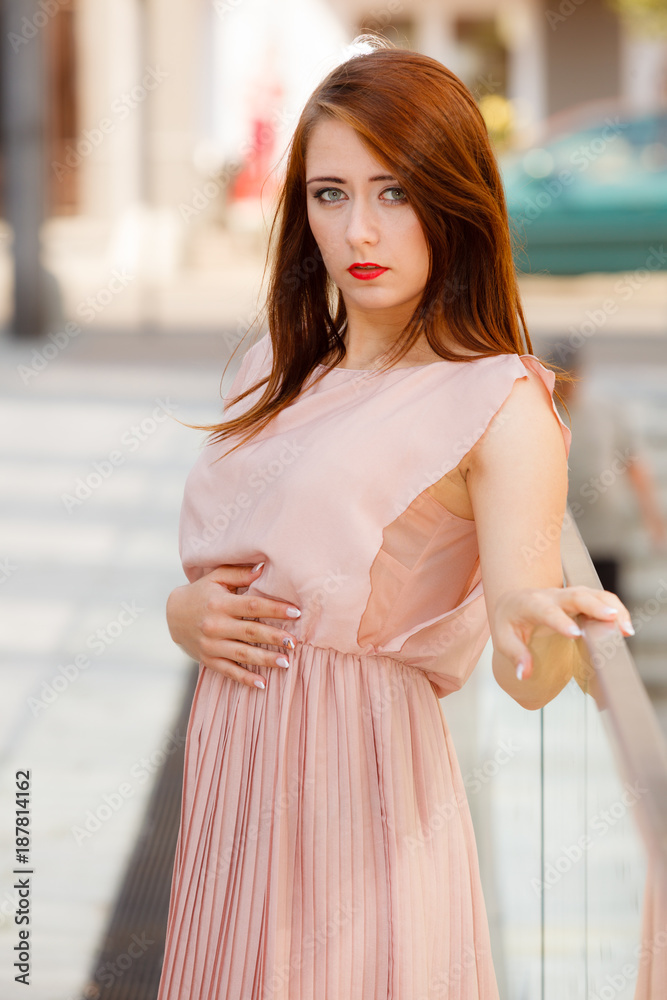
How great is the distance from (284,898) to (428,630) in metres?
0.35

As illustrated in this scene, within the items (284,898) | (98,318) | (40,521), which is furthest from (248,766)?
(98,318)

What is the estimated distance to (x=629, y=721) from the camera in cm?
97

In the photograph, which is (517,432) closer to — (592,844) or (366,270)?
(366,270)

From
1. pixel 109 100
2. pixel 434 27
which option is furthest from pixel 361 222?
pixel 434 27

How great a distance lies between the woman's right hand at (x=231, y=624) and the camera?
133cm

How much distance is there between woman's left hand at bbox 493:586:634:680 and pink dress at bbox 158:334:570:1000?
19cm

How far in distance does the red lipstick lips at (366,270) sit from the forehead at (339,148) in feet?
0.34

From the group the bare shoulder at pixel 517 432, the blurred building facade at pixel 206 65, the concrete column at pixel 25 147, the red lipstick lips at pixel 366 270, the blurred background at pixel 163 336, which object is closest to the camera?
the bare shoulder at pixel 517 432

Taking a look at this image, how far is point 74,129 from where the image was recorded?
12750 mm

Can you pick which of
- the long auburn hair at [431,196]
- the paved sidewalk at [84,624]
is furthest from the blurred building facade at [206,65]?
the long auburn hair at [431,196]

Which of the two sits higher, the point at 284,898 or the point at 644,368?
the point at 644,368

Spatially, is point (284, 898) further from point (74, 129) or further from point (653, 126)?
point (74, 129)

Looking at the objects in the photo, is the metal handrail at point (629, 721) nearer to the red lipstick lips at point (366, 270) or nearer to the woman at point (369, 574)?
the woman at point (369, 574)

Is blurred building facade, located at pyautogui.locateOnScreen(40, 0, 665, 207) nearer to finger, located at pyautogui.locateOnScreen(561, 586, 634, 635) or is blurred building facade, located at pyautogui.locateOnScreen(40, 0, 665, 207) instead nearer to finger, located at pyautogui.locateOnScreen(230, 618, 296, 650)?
finger, located at pyautogui.locateOnScreen(230, 618, 296, 650)
